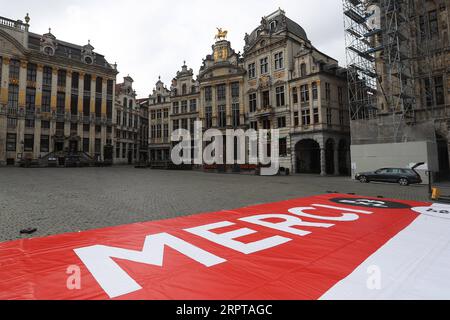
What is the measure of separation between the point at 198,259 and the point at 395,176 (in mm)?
18998

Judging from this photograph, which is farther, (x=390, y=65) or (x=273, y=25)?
(x=273, y=25)

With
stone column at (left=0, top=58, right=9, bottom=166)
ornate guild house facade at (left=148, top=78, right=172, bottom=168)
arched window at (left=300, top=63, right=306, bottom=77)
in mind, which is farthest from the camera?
ornate guild house facade at (left=148, top=78, right=172, bottom=168)

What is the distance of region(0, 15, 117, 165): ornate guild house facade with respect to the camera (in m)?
37.6

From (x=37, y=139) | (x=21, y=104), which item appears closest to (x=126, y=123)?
(x=37, y=139)

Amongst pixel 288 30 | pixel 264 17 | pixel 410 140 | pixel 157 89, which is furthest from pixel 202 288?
pixel 157 89

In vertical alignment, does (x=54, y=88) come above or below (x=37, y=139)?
above

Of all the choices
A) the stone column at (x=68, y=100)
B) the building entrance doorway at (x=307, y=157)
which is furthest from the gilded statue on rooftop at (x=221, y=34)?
the stone column at (x=68, y=100)

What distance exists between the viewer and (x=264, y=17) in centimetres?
3388

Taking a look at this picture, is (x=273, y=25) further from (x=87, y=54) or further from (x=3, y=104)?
(x=3, y=104)

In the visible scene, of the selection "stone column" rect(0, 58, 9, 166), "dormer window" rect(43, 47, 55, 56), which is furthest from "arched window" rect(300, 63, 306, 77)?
"stone column" rect(0, 58, 9, 166)

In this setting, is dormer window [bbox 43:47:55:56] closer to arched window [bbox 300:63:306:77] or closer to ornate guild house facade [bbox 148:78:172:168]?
ornate guild house facade [bbox 148:78:172:168]

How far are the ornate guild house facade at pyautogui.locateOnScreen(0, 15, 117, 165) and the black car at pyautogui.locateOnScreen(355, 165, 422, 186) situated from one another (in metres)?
43.0

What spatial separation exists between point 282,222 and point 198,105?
39.1m

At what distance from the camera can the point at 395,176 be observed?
17.5 metres
